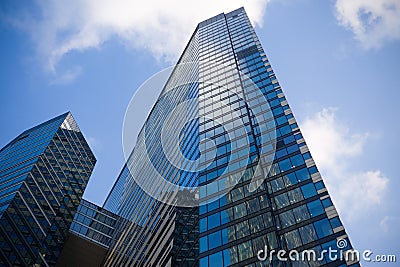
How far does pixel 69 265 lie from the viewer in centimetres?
9031

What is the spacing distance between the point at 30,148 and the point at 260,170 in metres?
68.2

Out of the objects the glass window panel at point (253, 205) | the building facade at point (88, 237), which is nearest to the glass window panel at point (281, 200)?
the glass window panel at point (253, 205)

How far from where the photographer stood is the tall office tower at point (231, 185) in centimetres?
4275

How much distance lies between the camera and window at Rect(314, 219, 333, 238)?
135 feet

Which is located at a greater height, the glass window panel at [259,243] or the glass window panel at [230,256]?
the glass window panel at [259,243]

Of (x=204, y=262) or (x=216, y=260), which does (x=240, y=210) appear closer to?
(x=216, y=260)

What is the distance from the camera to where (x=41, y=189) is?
84625mm

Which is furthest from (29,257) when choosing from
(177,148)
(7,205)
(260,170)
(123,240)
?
(260,170)

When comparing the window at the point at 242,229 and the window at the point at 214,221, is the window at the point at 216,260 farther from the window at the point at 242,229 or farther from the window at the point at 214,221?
the window at the point at 214,221

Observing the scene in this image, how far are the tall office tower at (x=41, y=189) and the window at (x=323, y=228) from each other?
2030 inches

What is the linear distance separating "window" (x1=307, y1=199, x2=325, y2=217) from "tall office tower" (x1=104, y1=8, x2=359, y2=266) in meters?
0.11

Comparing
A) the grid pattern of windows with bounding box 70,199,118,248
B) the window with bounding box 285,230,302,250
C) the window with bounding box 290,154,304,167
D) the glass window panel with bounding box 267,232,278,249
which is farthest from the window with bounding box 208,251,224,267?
the grid pattern of windows with bounding box 70,199,118,248

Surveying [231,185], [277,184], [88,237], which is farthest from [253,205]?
[88,237]

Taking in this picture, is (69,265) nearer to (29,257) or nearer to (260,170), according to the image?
(29,257)
